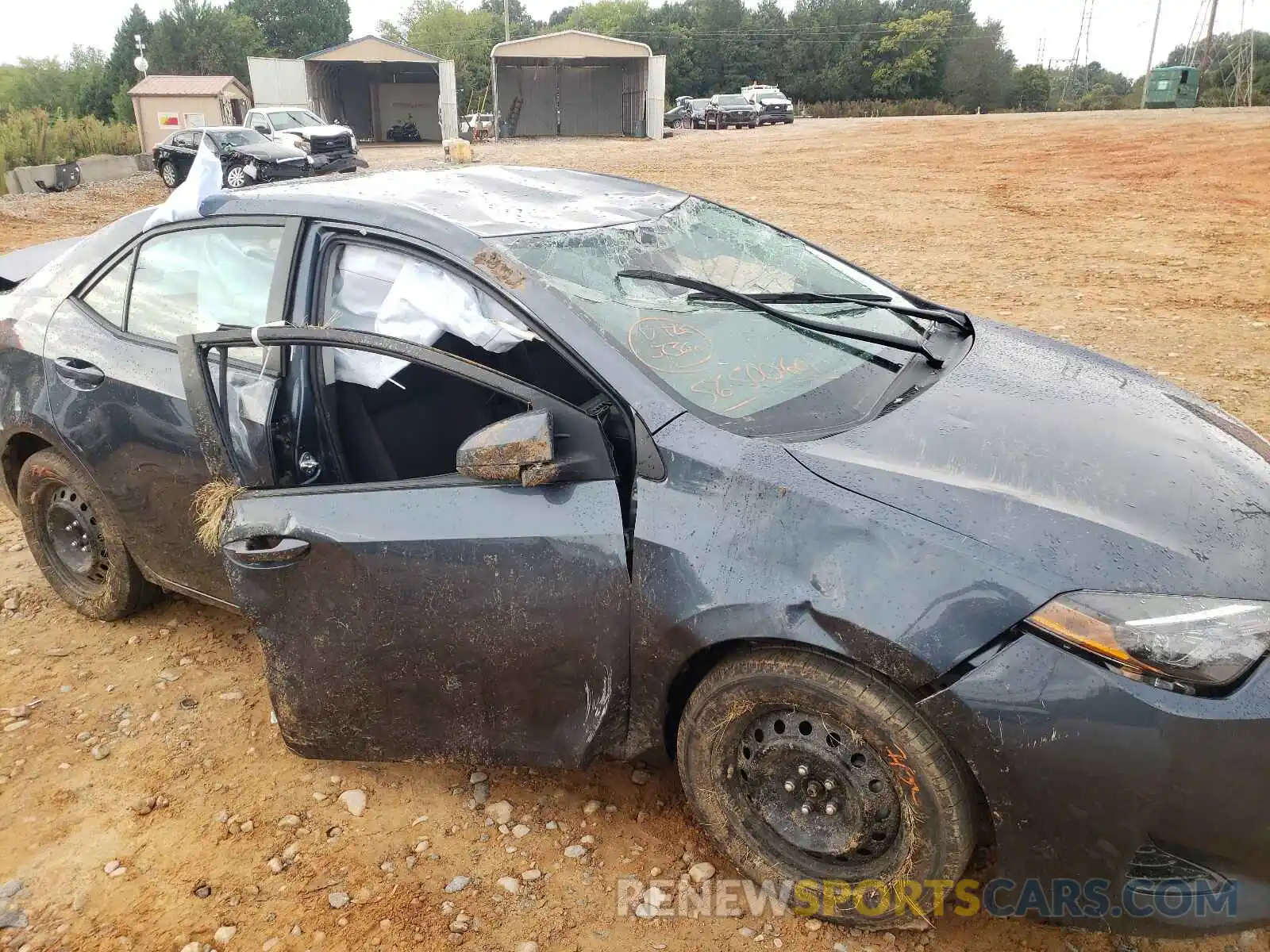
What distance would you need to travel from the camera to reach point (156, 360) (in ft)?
9.60

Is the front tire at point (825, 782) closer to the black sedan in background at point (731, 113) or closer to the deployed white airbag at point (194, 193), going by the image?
the deployed white airbag at point (194, 193)

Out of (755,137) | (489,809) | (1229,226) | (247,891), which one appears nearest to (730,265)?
(489,809)

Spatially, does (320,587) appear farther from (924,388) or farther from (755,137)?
(755,137)

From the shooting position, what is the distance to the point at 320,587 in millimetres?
2312

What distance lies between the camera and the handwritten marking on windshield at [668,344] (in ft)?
7.54

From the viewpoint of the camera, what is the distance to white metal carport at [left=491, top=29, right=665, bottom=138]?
33719 mm

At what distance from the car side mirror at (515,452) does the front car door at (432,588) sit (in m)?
0.01

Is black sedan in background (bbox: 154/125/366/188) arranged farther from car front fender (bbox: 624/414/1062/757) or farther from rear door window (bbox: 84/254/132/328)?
car front fender (bbox: 624/414/1062/757)

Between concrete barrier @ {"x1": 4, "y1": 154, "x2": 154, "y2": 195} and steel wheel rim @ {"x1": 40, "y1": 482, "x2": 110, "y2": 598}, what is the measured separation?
19577 mm

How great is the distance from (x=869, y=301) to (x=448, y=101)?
35.2 metres

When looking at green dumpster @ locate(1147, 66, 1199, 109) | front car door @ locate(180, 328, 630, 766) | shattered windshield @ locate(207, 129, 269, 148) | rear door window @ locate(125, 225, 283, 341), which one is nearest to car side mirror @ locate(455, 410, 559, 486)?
front car door @ locate(180, 328, 630, 766)

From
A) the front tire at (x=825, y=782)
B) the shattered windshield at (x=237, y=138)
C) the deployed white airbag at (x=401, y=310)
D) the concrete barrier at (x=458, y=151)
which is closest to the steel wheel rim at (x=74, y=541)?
the deployed white airbag at (x=401, y=310)

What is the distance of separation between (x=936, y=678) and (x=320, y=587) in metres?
1.49

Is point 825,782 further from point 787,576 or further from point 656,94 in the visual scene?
point 656,94
